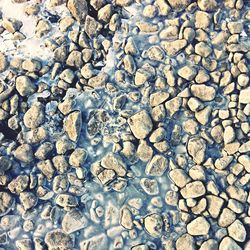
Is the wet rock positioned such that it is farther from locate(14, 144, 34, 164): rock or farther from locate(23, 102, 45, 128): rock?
locate(23, 102, 45, 128): rock

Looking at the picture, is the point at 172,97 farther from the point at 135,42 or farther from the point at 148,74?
the point at 135,42

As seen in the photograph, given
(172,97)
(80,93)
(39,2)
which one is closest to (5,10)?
(39,2)

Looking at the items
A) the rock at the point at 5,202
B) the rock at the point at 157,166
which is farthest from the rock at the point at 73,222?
the rock at the point at 157,166

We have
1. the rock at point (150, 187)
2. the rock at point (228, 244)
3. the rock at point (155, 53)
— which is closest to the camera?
the rock at point (228, 244)

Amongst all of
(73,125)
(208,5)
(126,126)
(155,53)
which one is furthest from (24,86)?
(208,5)

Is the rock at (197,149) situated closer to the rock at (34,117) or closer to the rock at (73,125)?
the rock at (73,125)
